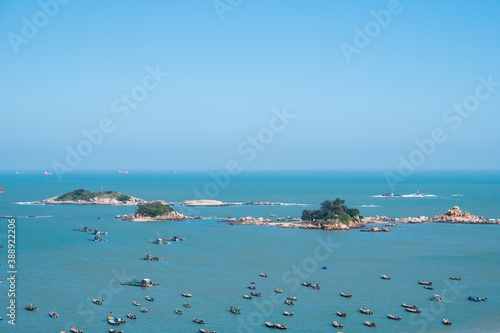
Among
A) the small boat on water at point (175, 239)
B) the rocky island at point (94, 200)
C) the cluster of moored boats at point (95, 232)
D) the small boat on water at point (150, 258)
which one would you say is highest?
the rocky island at point (94, 200)

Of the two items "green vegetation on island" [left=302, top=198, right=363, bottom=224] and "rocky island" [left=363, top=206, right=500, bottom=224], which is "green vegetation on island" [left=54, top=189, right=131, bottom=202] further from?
"rocky island" [left=363, top=206, right=500, bottom=224]

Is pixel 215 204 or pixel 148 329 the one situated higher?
pixel 215 204

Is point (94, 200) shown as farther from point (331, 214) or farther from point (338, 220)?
point (338, 220)

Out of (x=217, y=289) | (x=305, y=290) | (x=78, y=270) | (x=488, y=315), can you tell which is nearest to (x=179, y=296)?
(x=217, y=289)

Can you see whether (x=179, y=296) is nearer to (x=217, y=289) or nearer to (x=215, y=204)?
(x=217, y=289)

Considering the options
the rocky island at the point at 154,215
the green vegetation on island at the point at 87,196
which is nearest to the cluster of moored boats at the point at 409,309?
the rocky island at the point at 154,215

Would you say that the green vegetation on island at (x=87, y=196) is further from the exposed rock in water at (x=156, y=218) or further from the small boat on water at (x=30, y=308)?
the small boat on water at (x=30, y=308)
